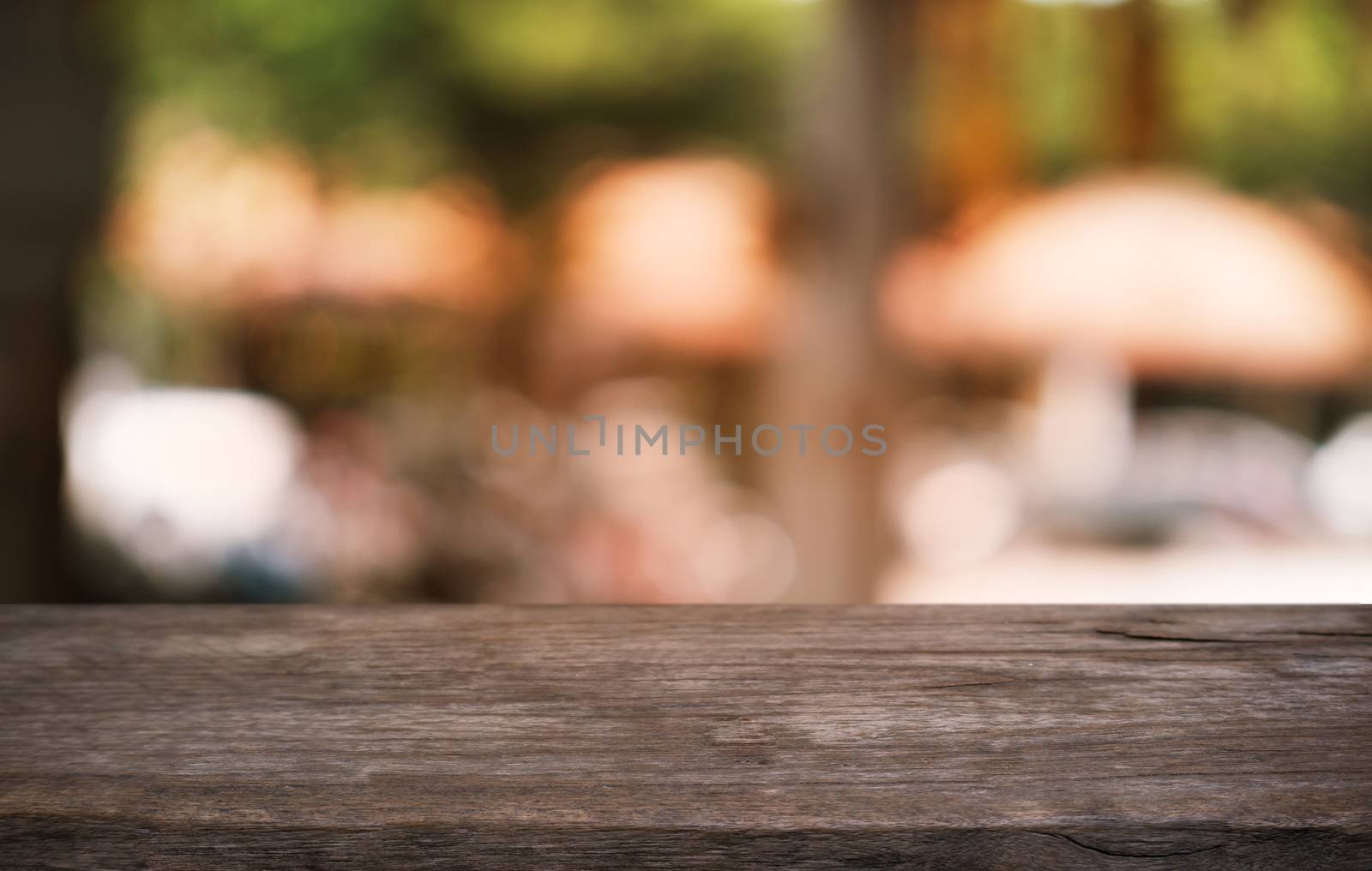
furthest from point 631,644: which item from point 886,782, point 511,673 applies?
point 886,782

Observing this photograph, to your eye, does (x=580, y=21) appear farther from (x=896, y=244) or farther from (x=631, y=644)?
(x=631, y=644)

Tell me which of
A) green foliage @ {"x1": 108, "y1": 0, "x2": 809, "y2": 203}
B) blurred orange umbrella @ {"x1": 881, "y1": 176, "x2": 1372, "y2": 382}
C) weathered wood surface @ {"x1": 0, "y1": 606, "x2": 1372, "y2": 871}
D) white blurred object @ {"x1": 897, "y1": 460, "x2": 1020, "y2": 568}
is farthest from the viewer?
white blurred object @ {"x1": 897, "y1": 460, "x2": 1020, "y2": 568}

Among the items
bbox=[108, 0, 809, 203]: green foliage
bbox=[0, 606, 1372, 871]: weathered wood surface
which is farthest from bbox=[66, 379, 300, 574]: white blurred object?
bbox=[0, 606, 1372, 871]: weathered wood surface

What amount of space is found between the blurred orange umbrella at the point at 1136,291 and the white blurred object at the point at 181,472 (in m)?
2.66

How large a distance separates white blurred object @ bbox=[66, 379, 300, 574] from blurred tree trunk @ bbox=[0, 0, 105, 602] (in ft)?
0.51

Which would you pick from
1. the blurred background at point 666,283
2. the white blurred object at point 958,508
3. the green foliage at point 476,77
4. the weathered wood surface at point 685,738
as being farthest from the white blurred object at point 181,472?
the weathered wood surface at point 685,738

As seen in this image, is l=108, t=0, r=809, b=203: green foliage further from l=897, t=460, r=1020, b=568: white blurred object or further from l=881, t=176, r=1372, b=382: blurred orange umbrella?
l=897, t=460, r=1020, b=568: white blurred object

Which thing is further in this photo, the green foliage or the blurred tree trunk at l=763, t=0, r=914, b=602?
the green foliage

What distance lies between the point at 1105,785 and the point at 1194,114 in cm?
553

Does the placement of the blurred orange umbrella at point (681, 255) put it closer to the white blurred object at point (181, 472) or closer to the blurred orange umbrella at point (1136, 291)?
the blurred orange umbrella at point (1136, 291)

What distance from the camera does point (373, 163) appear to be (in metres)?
6.36

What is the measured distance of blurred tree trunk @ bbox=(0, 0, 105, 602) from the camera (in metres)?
3.40

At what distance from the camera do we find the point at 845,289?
380cm

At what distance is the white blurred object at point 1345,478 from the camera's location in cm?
707
